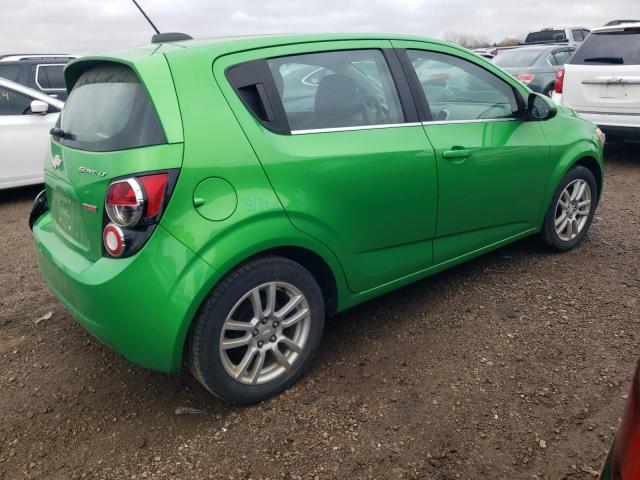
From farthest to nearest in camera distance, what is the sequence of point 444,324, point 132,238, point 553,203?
point 553,203 < point 444,324 < point 132,238

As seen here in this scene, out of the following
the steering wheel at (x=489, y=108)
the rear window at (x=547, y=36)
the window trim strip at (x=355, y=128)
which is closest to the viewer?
the window trim strip at (x=355, y=128)

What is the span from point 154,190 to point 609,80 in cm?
641

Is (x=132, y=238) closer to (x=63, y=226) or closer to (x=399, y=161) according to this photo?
(x=63, y=226)

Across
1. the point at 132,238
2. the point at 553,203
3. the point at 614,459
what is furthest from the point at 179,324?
the point at 553,203

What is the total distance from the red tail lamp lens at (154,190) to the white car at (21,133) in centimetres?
480

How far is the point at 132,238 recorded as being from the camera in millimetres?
2246

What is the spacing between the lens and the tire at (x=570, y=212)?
13.2 feet

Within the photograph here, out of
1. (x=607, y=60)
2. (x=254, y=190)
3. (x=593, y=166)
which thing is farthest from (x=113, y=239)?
(x=607, y=60)

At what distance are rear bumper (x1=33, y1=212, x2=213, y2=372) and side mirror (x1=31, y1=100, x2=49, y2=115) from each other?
4617 millimetres

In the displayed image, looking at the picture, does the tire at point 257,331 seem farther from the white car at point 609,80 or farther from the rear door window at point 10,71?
the rear door window at point 10,71

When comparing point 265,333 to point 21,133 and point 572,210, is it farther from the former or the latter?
point 21,133

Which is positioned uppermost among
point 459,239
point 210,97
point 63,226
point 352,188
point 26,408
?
point 210,97

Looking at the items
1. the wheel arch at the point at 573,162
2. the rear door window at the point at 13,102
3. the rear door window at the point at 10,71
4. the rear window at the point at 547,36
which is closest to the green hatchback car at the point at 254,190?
the wheel arch at the point at 573,162

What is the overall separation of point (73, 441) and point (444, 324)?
2036 millimetres
